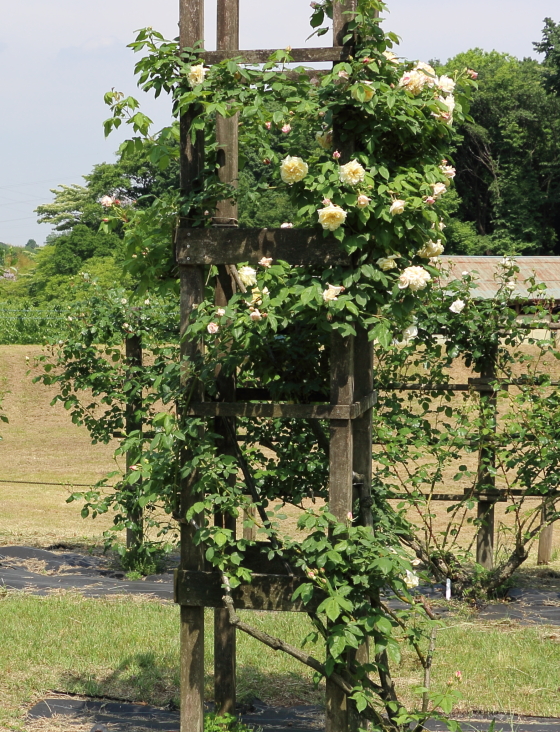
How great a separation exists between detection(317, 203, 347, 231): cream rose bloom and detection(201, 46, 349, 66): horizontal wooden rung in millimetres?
587

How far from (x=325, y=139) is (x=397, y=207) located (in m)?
0.48

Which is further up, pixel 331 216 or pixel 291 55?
pixel 291 55

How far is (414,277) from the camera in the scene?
300 centimetres

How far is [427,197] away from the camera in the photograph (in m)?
3.06

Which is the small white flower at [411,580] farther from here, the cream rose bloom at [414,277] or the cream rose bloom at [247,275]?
the cream rose bloom at [247,275]

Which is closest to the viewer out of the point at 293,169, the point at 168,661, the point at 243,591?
the point at 293,169

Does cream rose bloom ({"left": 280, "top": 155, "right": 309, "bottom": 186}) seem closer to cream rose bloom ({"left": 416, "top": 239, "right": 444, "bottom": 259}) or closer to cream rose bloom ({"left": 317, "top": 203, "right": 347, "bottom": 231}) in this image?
cream rose bloom ({"left": 317, "top": 203, "right": 347, "bottom": 231})

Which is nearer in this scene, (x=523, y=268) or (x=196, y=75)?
(x=196, y=75)

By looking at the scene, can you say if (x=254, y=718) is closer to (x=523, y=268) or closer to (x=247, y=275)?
(x=247, y=275)

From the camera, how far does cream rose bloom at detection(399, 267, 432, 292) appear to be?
300cm

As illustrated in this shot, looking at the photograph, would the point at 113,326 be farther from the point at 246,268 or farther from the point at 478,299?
the point at 246,268

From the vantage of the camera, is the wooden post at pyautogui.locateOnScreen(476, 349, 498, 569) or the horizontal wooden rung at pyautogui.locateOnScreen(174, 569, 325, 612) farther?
the wooden post at pyautogui.locateOnScreen(476, 349, 498, 569)

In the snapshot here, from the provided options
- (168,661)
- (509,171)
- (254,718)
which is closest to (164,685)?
(168,661)

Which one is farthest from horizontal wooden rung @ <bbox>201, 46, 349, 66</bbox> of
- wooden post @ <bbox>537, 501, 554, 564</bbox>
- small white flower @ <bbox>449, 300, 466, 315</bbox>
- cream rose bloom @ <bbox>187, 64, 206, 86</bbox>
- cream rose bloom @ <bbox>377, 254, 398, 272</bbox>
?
wooden post @ <bbox>537, 501, 554, 564</bbox>
